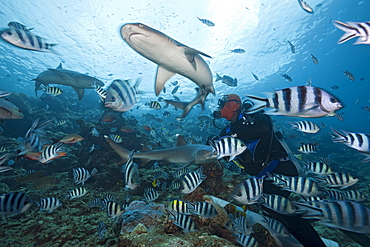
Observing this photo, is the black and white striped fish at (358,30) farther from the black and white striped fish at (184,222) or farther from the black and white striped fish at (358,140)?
the black and white striped fish at (184,222)

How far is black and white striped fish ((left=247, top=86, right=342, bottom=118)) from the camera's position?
1.76 metres

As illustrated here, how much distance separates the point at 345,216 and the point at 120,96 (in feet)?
11.7

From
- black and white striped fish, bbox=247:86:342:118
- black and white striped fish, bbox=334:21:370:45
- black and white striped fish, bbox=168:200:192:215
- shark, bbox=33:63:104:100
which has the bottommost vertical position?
black and white striped fish, bbox=168:200:192:215

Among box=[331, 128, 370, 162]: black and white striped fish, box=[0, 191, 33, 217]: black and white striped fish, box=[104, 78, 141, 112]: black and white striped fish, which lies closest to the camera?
box=[331, 128, 370, 162]: black and white striped fish

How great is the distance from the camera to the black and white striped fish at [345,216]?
1886mm

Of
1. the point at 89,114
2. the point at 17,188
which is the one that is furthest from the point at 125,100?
the point at 89,114

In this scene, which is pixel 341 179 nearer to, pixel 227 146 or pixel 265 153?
pixel 265 153

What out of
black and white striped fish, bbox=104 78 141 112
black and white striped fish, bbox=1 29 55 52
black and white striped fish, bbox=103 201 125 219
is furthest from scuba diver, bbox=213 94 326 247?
black and white striped fish, bbox=1 29 55 52

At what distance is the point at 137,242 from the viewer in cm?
270

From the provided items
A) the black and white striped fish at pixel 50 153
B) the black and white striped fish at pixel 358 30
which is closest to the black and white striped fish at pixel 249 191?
the black and white striped fish at pixel 358 30

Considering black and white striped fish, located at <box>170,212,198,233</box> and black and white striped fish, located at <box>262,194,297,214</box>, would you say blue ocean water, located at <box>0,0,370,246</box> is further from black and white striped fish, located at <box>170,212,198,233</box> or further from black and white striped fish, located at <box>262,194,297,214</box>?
black and white striped fish, located at <box>262,194,297,214</box>

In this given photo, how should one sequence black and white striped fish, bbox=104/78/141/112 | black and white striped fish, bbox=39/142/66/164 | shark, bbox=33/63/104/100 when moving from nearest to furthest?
black and white striped fish, bbox=104/78/141/112 < black and white striped fish, bbox=39/142/66/164 < shark, bbox=33/63/104/100

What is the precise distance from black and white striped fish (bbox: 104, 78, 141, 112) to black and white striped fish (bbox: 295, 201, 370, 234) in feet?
10.4

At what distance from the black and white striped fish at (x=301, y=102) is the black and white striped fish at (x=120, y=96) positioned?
2131mm
